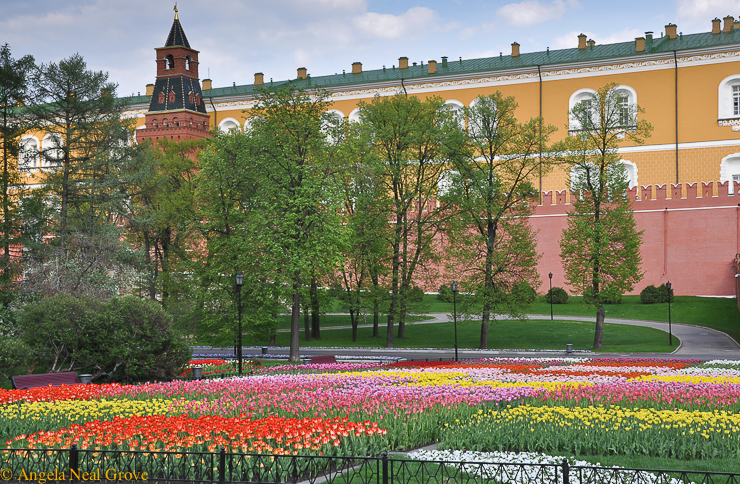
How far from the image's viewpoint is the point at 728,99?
1767 inches

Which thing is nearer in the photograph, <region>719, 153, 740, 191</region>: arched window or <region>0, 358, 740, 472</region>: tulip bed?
<region>0, 358, 740, 472</region>: tulip bed

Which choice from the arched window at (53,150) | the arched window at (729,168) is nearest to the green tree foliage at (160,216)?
the arched window at (53,150)

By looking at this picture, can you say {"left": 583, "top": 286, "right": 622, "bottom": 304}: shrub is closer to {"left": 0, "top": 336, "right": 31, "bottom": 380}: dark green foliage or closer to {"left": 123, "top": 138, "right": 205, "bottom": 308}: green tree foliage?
{"left": 123, "top": 138, "right": 205, "bottom": 308}: green tree foliage

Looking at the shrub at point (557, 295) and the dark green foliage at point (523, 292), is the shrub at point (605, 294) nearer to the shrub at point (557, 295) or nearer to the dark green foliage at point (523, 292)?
the dark green foliage at point (523, 292)

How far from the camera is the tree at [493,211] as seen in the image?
29531 mm

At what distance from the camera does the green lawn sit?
1156 inches

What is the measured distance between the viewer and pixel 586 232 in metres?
28.7

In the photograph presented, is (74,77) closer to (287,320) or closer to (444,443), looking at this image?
(287,320)

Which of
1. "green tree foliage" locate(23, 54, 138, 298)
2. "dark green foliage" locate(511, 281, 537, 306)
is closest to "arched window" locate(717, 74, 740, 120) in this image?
"dark green foliage" locate(511, 281, 537, 306)

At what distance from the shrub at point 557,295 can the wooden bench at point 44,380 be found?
2921 centimetres

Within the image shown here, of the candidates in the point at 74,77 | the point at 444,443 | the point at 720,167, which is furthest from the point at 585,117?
the point at 444,443

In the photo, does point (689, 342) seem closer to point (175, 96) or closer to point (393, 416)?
point (393, 416)

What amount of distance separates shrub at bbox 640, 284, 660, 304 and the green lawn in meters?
5.62

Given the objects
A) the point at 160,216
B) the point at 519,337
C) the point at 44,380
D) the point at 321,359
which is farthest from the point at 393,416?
the point at 160,216
